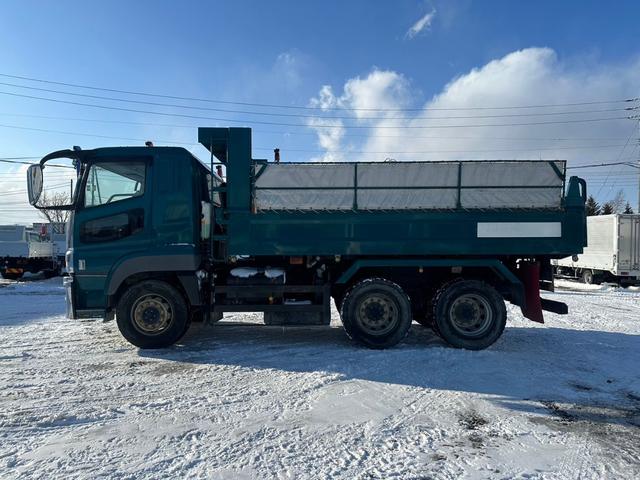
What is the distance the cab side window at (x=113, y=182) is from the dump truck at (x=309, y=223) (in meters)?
0.02

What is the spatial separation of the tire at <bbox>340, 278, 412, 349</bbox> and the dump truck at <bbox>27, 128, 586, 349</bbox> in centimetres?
2

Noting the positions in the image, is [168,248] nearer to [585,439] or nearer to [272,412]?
[272,412]

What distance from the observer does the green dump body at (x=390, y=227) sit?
6410 millimetres

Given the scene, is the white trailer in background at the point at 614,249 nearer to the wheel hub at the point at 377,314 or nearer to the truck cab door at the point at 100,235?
the wheel hub at the point at 377,314

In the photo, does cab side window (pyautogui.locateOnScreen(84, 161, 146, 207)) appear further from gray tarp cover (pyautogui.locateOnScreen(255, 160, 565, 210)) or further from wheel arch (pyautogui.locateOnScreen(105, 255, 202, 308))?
gray tarp cover (pyautogui.locateOnScreen(255, 160, 565, 210))

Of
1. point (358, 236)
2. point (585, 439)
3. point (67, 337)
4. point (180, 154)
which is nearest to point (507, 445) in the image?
point (585, 439)

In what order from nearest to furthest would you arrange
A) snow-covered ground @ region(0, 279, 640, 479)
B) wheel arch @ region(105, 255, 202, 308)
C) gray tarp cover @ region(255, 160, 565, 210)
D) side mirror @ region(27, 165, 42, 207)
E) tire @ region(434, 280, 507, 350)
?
snow-covered ground @ region(0, 279, 640, 479), side mirror @ region(27, 165, 42, 207), wheel arch @ region(105, 255, 202, 308), gray tarp cover @ region(255, 160, 565, 210), tire @ region(434, 280, 507, 350)

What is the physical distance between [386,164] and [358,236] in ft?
3.96

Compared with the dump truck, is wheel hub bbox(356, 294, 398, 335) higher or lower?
lower

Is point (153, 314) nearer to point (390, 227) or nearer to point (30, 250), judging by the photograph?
point (390, 227)

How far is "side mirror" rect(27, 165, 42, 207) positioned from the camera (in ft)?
19.8

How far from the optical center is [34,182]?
609cm

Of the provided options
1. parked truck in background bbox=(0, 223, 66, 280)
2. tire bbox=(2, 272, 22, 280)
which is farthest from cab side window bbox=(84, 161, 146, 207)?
tire bbox=(2, 272, 22, 280)

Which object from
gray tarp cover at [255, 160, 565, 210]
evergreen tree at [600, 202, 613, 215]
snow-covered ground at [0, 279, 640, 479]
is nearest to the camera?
snow-covered ground at [0, 279, 640, 479]
